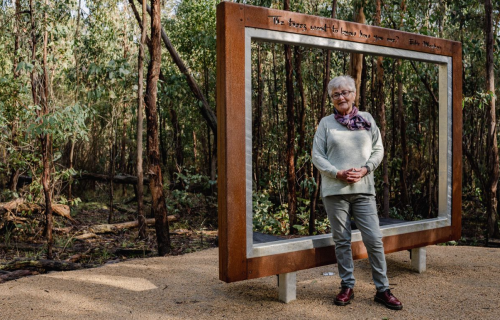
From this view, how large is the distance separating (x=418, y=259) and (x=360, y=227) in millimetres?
1358

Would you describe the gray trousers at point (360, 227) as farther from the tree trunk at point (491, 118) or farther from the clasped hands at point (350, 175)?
the tree trunk at point (491, 118)

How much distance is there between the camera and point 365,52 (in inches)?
158

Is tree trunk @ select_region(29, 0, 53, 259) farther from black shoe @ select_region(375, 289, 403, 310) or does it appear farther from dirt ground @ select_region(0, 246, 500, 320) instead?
black shoe @ select_region(375, 289, 403, 310)

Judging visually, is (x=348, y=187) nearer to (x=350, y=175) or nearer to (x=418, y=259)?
(x=350, y=175)

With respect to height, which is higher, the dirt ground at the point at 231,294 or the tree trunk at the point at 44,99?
the tree trunk at the point at 44,99

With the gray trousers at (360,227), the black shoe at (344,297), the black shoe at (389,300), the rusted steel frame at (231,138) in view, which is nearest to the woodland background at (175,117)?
the rusted steel frame at (231,138)

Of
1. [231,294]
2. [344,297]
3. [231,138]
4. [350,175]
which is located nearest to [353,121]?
[350,175]

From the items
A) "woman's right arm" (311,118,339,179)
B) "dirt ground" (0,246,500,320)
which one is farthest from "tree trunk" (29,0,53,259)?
"woman's right arm" (311,118,339,179)

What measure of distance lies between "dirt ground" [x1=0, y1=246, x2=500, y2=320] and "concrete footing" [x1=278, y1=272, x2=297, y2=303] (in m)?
0.05

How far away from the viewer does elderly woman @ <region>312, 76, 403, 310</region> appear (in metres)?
3.47

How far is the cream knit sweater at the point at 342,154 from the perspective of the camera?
3.45 meters

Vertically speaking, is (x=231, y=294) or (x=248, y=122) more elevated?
(x=248, y=122)

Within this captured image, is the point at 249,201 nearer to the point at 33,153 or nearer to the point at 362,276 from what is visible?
the point at 362,276

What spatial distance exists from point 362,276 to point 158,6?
4208 millimetres
